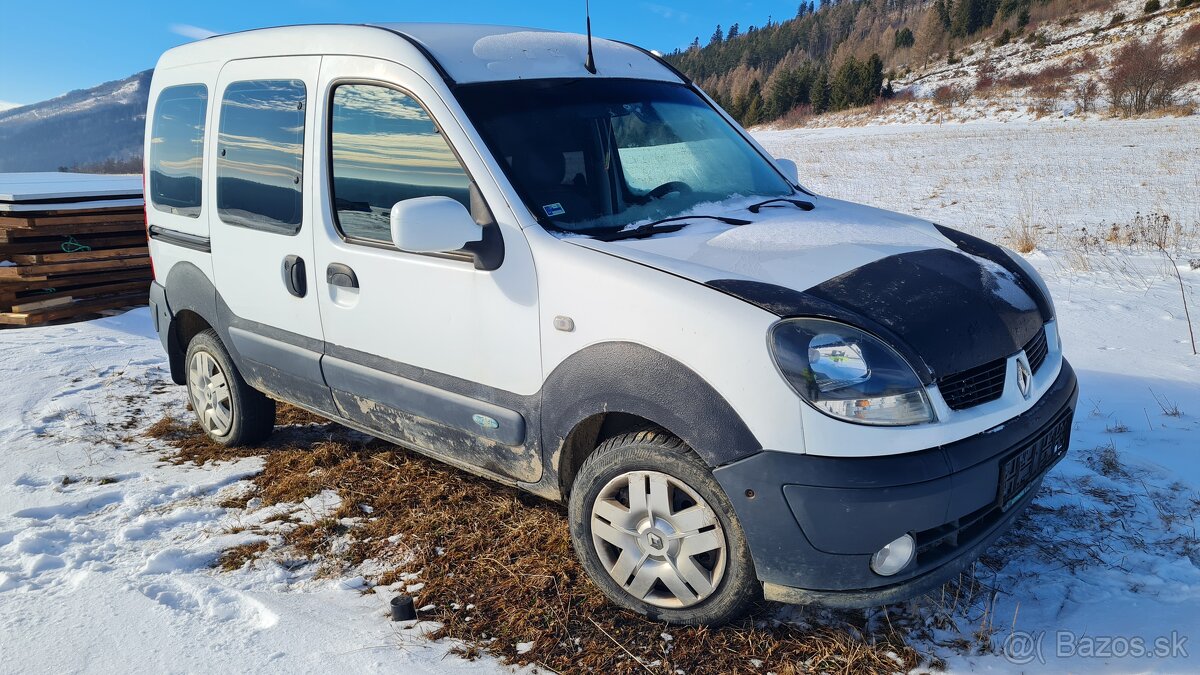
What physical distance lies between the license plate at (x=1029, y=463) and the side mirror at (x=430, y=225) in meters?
1.93

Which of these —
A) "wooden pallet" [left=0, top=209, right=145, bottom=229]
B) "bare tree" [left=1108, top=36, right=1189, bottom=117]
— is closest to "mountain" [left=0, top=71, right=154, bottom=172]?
"bare tree" [left=1108, top=36, right=1189, bottom=117]

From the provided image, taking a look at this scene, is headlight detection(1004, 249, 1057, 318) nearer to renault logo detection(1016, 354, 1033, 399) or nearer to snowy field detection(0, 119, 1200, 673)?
renault logo detection(1016, 354, 1033, 399)

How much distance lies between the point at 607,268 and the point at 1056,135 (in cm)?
2794

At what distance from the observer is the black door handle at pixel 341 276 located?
11.4 feet

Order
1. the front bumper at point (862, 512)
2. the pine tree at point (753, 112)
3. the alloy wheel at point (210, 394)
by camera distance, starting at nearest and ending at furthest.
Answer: the front bumper at point (862, 512)
the alloy wheel at point (210, 394)
the pine tree at point (753, 112)

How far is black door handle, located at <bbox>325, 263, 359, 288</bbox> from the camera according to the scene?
3461mm

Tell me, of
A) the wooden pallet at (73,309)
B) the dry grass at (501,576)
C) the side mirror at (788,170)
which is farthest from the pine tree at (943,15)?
the dry grass at (501,576)

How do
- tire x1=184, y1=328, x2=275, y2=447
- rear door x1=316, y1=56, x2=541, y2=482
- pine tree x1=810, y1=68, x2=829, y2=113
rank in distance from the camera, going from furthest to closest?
pine tree x1=810, y1=68, x2=829, y2=113, tire x1=184, y1=328, x2=275, y2=447, rear door x1=316, y1=56, x2=541, y2=482

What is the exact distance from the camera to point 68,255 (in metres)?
8.36

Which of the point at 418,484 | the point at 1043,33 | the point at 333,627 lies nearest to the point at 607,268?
the point at 333,627

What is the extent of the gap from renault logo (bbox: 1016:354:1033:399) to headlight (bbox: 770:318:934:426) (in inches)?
20.4

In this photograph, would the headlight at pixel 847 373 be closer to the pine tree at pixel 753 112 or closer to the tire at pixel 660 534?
the tire at pixel 660 534

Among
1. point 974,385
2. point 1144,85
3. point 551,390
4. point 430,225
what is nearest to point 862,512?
point 974,385

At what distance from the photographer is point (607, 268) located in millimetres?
2674
